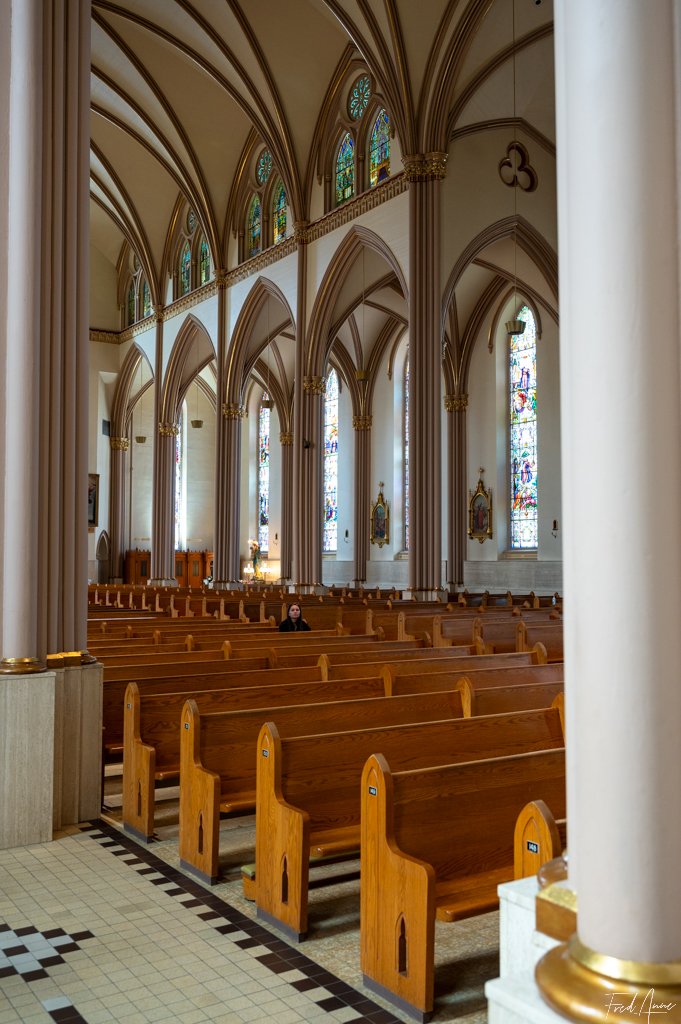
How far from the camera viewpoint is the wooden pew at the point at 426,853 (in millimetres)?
3041

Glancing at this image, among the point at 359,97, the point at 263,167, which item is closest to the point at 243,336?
the point at 263,167

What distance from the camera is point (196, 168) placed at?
23.2 meters

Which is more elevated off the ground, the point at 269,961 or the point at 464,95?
the point at 464,95

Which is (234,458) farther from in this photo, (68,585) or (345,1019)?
(345,1019)

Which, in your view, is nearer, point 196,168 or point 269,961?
point 269,961

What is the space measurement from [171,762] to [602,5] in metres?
4.51

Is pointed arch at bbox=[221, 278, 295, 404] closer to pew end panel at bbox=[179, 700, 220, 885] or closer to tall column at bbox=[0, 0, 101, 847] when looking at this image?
tall column at bbox=[0, 0, 101, 847]

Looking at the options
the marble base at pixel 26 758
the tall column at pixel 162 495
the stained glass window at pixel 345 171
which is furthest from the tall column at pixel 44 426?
the tall column at pixel 162 495

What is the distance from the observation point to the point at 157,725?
520cm

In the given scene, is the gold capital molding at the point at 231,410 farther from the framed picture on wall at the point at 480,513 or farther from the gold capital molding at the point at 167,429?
the framed picture on wall at the point at 480,513

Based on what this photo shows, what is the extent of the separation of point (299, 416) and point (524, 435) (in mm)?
5851

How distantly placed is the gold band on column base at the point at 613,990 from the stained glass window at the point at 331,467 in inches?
1055

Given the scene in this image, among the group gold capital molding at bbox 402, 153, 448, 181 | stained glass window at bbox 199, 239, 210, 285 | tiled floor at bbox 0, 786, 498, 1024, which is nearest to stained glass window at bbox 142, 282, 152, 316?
stained glass window at bbox 199, 239, 210, 285

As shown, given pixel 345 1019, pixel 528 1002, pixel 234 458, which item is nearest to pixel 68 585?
pixel 345 1019
